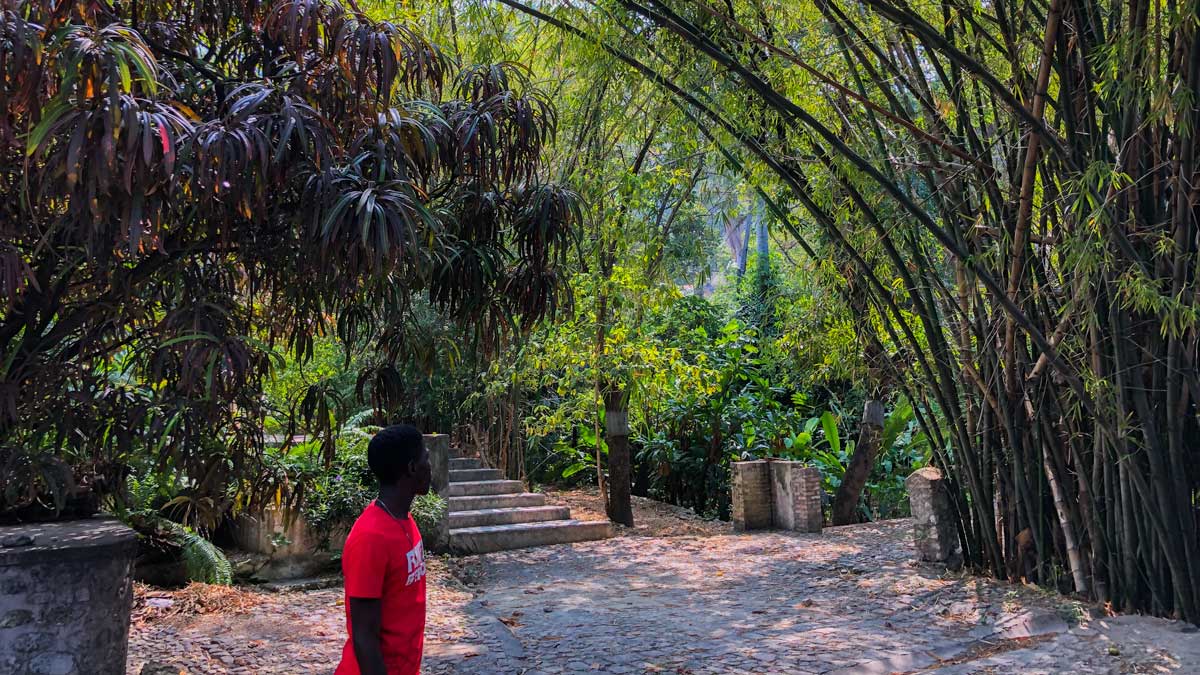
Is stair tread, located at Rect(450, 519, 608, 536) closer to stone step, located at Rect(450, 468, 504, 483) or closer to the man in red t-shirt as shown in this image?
stone step, located at Rect(450, 468, 504, 483)

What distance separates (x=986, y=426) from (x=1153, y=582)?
122 cm

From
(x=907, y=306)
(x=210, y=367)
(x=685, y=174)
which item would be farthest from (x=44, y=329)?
(x=685, y=174)

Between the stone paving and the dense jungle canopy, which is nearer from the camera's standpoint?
the dense jungle canopy

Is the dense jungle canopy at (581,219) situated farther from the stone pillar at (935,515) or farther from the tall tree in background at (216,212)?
the stone pillar at (935,515)

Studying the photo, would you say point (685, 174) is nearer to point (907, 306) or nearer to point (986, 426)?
point (907, 306)

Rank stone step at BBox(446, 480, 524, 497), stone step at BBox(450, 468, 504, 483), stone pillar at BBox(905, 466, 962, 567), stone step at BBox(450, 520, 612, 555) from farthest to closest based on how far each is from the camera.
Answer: stone step at BBox(450, 468, 504, 483) → stone step at BBox(446, 480, 524, 497) → stone step at BBox(450, 520, 612, 555) → stone pillar at BBox(905, 466, 962, 567)

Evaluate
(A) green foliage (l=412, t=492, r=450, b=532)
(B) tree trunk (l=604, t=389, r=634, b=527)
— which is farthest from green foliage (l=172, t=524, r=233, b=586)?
(B) tree trunk (l=604, t=389, r=634, b=527)

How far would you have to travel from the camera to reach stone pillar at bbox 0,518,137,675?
3.43 m

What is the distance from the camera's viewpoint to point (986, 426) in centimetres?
553

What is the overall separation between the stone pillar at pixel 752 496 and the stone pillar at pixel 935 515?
2.72m

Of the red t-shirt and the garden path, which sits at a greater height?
the red t-shirt

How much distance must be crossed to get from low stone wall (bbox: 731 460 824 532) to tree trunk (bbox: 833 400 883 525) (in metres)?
0.70

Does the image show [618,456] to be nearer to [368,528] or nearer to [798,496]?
[798,496]

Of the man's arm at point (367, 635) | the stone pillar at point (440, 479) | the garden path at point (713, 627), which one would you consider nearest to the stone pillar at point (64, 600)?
the garden path at point (713, 627)
